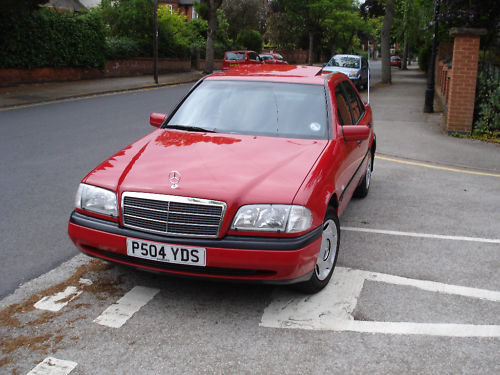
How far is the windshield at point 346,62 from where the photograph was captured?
2522 centimetres

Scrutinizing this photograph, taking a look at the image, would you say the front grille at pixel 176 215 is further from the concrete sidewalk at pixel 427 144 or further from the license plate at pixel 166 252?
the concrete sidewalk at pixel 427 144

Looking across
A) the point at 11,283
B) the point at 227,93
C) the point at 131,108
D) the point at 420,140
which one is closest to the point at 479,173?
the point at 420,140

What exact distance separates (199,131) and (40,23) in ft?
73.3

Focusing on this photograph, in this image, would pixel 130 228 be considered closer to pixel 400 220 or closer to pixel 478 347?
pixel 478 347

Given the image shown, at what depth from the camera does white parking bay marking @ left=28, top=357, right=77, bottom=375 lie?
2994 mm

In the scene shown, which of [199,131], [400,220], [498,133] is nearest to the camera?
[199,131]

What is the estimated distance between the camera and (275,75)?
538cm

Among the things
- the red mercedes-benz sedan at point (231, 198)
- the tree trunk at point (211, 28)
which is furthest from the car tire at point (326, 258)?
the tree trunk at point (211, 28)

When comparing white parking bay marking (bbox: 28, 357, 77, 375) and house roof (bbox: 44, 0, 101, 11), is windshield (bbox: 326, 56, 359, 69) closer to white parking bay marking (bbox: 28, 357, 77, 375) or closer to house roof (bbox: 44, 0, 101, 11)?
white parking bay marking (bbox: 28, 357, 77, 375)

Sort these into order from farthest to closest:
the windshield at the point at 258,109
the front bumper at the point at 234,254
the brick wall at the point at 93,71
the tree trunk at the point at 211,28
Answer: the tree trunk at the point at 211,28
the brick wall at the point at 93,71
the windshield at the point at 258,109
the front bumper at the point at 234,254

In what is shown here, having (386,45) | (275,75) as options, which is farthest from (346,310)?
(386,45)

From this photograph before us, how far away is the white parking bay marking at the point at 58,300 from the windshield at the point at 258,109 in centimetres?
178

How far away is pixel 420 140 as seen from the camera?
1166 centimetres

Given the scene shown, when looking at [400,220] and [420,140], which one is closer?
[400,220]
